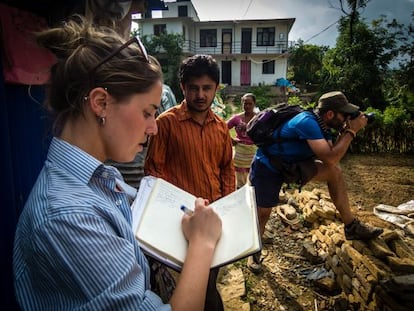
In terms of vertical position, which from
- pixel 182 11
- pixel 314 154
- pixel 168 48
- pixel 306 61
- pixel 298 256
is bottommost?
pixel 298 256

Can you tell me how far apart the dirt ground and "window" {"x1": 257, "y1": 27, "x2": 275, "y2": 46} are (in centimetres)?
2332

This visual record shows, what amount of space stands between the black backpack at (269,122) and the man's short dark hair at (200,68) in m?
1.03

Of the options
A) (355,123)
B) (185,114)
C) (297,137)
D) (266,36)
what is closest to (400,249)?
(355,123)

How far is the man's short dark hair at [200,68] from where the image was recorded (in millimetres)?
2441

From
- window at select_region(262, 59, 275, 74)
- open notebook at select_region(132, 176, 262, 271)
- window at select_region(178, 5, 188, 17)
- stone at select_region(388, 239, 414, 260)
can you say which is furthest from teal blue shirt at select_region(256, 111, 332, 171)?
window at select_region(178, 5, 188, 17)

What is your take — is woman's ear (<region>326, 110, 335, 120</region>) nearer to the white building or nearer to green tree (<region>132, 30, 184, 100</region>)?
green tree (<region>132, 30, 184, 100</region>)

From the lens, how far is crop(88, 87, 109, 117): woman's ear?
92cm

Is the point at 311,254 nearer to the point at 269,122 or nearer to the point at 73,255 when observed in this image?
the point at 269,122

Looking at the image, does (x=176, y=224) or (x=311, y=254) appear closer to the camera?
(x=176, y=224)

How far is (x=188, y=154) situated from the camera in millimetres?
2303

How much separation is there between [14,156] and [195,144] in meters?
1.25

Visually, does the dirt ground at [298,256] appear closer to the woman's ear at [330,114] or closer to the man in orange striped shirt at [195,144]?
the woman's ear at [330,114]

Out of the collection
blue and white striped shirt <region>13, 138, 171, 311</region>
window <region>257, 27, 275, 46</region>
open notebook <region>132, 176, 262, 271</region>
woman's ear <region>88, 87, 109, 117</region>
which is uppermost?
window <region>257, 27, 275, 46</region>

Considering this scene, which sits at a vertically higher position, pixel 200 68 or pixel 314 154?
pixel 200 68
